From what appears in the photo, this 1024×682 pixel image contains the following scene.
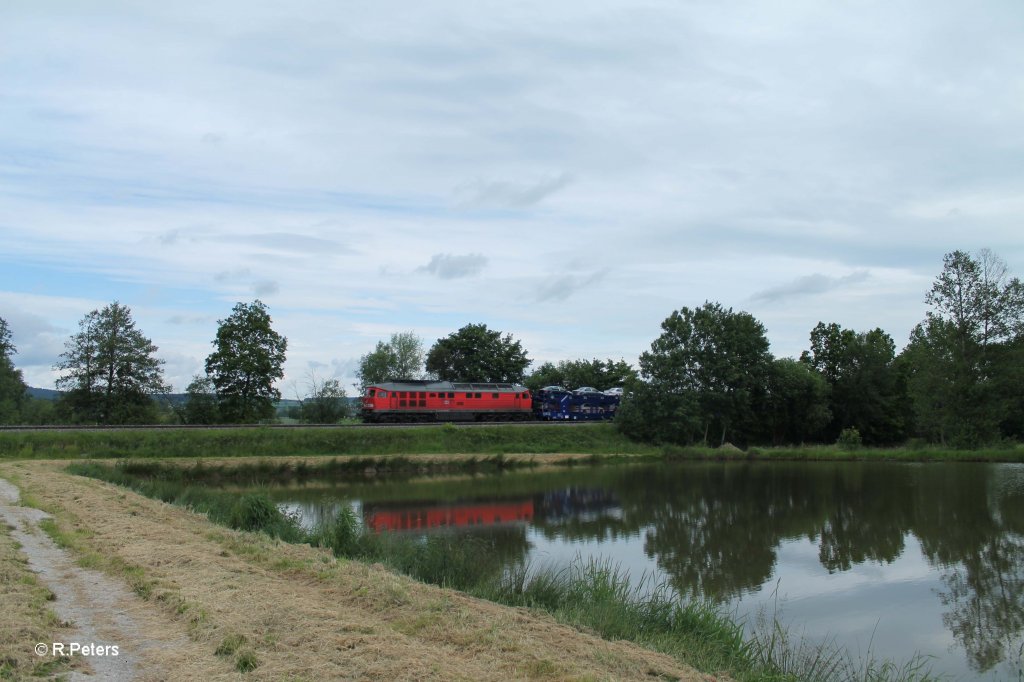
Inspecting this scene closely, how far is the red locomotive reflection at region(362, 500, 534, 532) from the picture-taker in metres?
24.7

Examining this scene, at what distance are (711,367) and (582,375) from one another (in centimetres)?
2460

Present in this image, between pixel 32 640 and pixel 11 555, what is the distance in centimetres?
468

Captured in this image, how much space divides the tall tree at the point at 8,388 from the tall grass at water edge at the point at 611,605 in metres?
53.8

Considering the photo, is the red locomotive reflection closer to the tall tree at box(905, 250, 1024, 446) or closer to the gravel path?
the gravel path

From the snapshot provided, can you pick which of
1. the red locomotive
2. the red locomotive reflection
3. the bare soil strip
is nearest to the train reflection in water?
the red locomotive reflection

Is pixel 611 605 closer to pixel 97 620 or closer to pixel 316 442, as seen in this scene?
pixel 97 620

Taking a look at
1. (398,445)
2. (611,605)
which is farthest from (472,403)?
(611,605)

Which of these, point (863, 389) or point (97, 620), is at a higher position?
point (863, 389)

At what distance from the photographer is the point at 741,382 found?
203ft

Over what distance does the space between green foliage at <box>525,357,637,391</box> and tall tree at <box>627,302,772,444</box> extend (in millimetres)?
20583

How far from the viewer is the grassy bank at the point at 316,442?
37.8 metres

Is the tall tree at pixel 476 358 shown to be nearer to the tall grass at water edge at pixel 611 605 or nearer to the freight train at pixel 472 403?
the freight train at pixel 472 403

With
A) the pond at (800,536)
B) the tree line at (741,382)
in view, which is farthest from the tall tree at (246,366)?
the pond at (800,536)

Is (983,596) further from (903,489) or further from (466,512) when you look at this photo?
(903,489)
